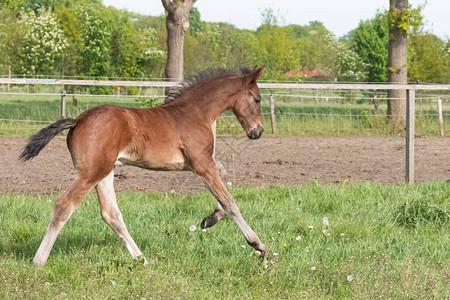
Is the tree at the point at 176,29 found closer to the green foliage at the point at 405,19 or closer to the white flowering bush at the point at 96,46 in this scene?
the green foliage at the point at 405,19

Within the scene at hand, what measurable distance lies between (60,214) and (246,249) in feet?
5.39

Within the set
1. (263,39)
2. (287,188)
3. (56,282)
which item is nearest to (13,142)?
(287,188)

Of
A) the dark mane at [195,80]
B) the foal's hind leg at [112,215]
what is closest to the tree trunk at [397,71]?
the dark mane at [195,80]

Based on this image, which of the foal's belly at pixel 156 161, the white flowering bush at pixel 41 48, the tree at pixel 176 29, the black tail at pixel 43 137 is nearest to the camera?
the black tail at pixel 43 137

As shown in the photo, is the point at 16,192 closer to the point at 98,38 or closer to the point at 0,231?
the point at 0,231

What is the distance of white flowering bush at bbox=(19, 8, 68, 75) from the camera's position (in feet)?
123

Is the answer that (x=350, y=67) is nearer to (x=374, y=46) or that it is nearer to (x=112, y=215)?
(x=374, y=46)

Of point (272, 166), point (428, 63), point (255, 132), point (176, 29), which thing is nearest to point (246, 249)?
point (255, 132)

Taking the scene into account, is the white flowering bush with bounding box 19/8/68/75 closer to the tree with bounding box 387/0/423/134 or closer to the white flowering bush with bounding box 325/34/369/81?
the white flowering bush with bounding box 325/34/369/81

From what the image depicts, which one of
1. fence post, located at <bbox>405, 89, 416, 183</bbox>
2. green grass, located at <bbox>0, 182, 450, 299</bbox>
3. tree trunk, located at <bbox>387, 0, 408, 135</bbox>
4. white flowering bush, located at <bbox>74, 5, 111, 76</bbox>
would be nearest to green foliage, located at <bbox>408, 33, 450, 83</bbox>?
tree trunk, located at <bbox>387, 0, 408, 135</bbox>

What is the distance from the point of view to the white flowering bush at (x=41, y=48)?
3759 centimetres

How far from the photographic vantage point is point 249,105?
17.5ft

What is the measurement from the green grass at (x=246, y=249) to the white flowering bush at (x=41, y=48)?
1263 inches

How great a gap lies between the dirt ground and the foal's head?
3212 mm
